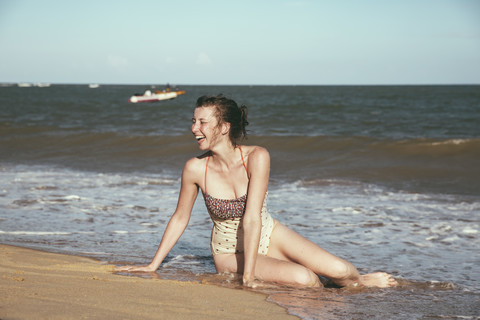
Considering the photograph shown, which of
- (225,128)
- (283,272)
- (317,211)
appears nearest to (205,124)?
(225,128)

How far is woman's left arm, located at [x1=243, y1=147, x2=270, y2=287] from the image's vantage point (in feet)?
12.5

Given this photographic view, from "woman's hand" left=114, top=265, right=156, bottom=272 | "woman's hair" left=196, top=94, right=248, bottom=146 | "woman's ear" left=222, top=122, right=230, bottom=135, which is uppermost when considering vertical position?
"woman's hair" left=196, top=94, right=248, bottom=146

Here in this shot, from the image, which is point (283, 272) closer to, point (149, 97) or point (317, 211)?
point (317, 211)

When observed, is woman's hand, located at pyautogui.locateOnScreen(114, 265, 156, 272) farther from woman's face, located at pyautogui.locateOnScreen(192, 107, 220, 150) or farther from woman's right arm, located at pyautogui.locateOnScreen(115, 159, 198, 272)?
woman's face, located at pyautogui.locateOnScreen(192, 107, 220, 150)

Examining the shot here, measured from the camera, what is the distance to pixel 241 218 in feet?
13.2

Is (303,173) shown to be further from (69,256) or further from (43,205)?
(69,256)

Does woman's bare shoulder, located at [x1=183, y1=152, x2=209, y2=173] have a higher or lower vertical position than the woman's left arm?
higher

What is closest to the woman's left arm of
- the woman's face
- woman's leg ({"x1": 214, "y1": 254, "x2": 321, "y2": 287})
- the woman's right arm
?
woman's leg ({"x1": 214, "y1": 254, "x2": 321, "y2": 287})

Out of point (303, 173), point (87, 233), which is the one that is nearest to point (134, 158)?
point (303, 173)

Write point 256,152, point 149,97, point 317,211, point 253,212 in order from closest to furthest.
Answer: point 253,212
point 256,152
point 317,211
point 149,97

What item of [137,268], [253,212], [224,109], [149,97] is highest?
[149,97]

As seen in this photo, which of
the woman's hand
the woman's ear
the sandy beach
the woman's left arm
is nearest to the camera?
the sandy beach

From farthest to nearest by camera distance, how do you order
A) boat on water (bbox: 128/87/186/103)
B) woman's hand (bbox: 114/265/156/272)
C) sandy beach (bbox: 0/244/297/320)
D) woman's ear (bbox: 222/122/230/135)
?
boat on water (bbox: 128/87/186/103) < woman's hand (bbox: 114/265/156/272) < woman's ear (bbox: 222/122/230/135) < sandy beach (bbox: 0/244/297/320)

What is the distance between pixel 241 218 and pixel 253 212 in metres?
0.21
